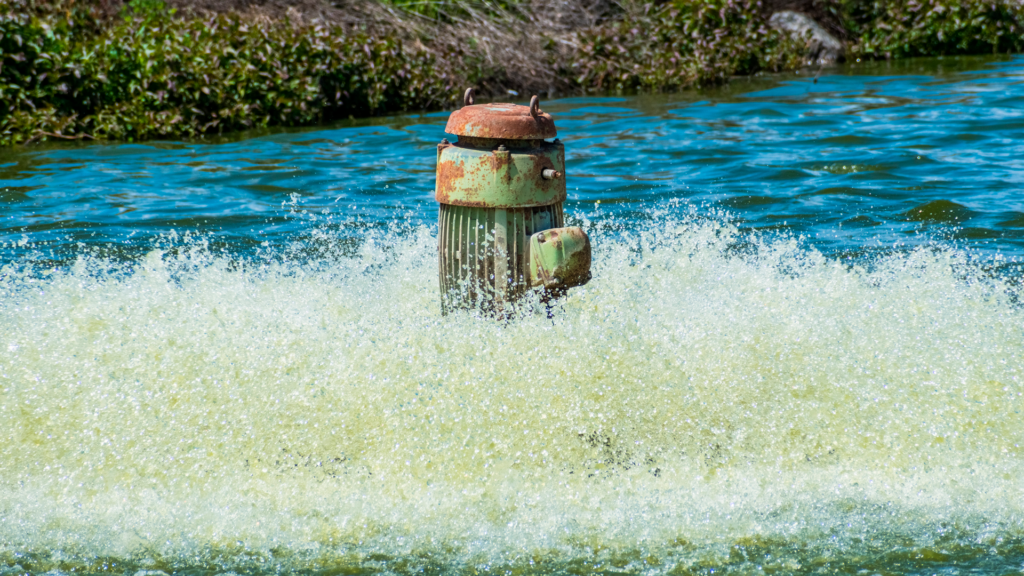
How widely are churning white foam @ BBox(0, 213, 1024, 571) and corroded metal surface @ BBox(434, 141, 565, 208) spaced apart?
472 millimetres

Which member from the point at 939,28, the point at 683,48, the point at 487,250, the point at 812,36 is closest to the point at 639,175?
the point at 487,250

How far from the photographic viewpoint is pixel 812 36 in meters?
14.8

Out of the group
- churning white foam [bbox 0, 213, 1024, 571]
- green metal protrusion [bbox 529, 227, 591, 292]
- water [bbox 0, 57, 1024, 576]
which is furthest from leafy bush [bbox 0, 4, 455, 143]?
green metal protrusion [bbox 529, 227, 591, 292]

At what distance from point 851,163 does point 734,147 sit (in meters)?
1.16

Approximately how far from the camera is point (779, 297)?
13.6 ft

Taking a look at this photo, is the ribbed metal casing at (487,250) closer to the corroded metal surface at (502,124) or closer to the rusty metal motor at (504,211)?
the rusty metal motor at (504,211)

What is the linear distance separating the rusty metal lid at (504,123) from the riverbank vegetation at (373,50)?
23.3 ft

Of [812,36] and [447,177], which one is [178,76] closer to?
[447,177]

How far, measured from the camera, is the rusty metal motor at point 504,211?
3447mm

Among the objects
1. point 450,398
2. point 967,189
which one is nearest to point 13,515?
point 450,398

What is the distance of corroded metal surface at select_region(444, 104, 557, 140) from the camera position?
3.43 meters

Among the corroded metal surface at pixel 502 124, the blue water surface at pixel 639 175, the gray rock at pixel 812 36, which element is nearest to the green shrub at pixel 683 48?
the gray rock at pixel 812 36

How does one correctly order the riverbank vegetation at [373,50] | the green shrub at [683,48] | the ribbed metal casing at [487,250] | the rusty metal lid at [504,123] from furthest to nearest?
1. the green shrub at [683,48]
2. the riverbank vegetation at [373,50]
3. the ribbed metal casing at [487,250]
4. the rusty metal lid at [504,123]

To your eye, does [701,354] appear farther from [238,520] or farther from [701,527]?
[238,520]
